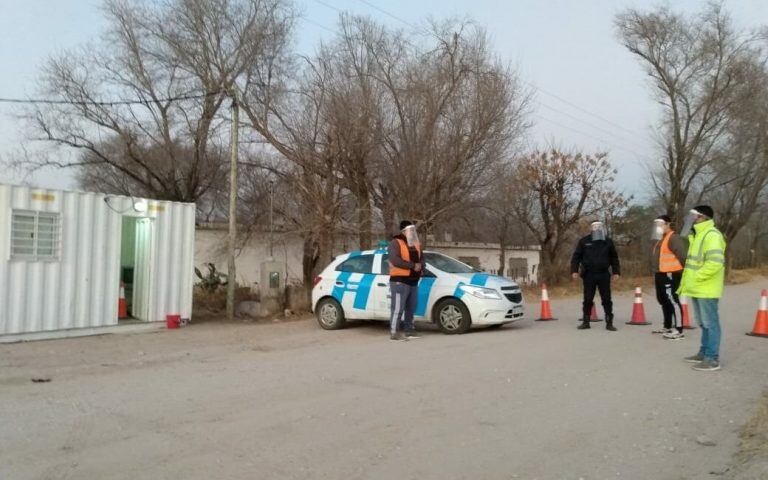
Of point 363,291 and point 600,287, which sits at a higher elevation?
point 600,287

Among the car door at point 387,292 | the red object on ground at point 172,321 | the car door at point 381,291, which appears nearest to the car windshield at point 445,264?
the car door at point 387,292

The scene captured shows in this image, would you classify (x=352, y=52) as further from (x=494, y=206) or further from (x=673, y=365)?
(x=673, y=365)

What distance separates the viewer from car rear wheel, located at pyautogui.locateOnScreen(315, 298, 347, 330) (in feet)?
41.0

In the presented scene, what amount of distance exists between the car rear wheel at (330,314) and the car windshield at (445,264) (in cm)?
193

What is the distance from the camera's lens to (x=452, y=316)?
37.7 feet

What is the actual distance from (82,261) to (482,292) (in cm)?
714

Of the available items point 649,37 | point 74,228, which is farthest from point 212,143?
point 649,37

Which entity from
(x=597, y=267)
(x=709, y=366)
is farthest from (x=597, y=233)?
(x=709, y=366)

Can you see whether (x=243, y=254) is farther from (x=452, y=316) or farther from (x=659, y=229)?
(x=659, y=229)

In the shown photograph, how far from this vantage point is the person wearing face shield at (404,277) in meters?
11.0

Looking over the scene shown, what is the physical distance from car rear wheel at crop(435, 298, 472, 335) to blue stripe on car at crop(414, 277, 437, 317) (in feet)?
0.79

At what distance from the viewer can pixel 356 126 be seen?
51.0 ft

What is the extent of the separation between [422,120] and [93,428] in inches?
475

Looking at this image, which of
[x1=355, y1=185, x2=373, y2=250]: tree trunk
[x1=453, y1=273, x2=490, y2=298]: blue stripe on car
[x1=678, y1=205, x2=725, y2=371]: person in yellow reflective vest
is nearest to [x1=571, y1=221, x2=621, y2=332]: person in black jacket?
[x1=453, y1=273, x2=490, y2=298]: blue stripe on car
